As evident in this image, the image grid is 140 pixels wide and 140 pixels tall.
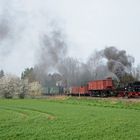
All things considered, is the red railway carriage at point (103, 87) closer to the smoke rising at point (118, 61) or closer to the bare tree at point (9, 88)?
the smoke rising at point (118, 61)

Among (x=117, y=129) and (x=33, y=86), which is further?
(x=33, y=86)

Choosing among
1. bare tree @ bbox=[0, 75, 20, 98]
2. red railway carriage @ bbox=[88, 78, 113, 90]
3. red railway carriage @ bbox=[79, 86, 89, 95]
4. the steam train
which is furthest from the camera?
bare tree @ bbox=[0, 75, 20, 98]

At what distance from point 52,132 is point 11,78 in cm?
7120

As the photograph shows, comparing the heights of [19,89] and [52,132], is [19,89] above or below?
above

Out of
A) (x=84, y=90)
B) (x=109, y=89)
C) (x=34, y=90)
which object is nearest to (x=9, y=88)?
(x=34, y=90)

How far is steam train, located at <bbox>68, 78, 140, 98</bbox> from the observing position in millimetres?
48625

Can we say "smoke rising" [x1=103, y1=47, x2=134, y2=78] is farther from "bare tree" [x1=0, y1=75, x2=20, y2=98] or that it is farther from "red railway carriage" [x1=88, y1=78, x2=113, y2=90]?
"bare tree" [x1=0, y1=75, x2=20, y2=98]

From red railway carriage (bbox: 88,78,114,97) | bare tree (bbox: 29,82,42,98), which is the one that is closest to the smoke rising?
red railway carriage (bbox: 88,78,114,97)

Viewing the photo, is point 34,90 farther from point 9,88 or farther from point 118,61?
point 118,61

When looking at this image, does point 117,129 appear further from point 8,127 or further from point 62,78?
point 62,78

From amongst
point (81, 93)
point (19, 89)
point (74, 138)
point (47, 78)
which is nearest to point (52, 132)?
point (74, 138)

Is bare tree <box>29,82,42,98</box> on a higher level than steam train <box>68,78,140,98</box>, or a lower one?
higher

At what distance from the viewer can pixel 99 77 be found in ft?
237

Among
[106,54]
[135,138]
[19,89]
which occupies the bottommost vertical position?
[135,138]
